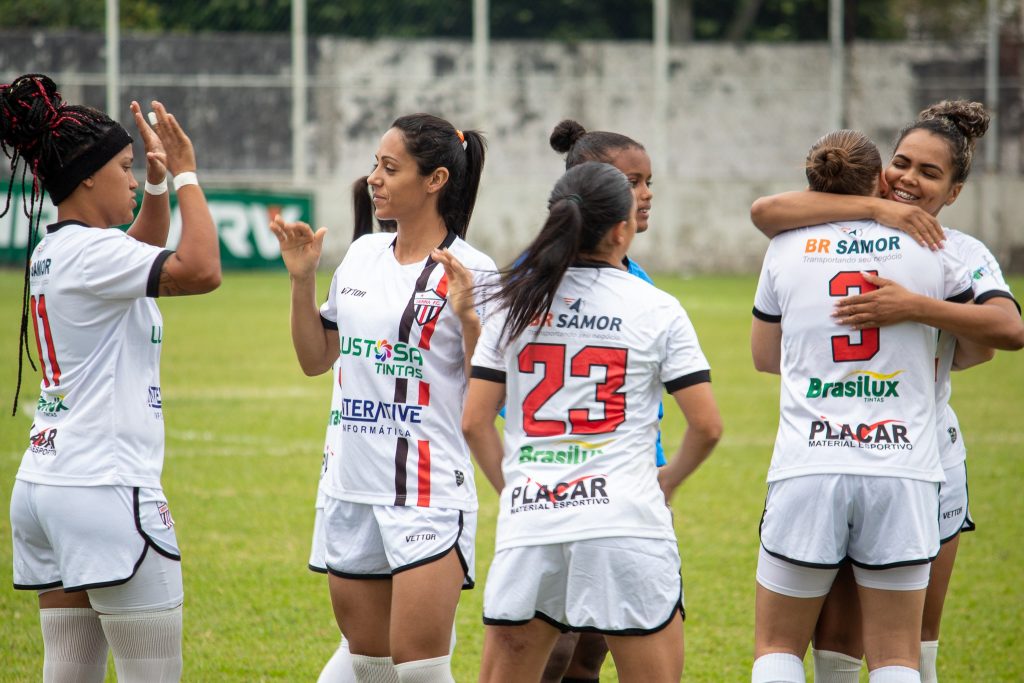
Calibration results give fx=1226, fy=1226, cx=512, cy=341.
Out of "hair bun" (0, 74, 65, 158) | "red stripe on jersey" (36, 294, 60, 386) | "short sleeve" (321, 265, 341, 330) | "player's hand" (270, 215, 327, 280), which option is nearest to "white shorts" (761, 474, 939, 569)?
"short sleeve" (321, 265, 341, 330)

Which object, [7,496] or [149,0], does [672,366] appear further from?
[149,0]

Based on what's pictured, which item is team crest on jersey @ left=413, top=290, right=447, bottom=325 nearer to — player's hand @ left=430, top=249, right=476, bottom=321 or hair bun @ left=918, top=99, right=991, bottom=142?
player's hand @ left=430, top=249, right=476, bottom=321

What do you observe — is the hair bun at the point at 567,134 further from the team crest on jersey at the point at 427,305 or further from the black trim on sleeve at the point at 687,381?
the black trim on sleeve at the point at 687,381

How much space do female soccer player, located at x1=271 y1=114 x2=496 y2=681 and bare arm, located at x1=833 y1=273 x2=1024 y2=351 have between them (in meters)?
1.14

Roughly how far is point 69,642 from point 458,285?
1596mm

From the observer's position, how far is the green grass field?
5.55 meters

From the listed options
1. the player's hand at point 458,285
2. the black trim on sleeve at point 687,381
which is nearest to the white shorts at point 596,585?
the black trim on sleeve at point 687,381

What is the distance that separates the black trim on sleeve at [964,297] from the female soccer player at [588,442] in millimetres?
909

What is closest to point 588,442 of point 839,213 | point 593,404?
point 593,404

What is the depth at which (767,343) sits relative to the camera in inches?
156

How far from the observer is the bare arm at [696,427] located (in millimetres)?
3373

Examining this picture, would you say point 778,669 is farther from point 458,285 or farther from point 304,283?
point 304,283

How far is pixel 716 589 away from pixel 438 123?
3.49 m

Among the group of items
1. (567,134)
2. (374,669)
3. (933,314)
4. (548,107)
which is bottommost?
(374,669)
